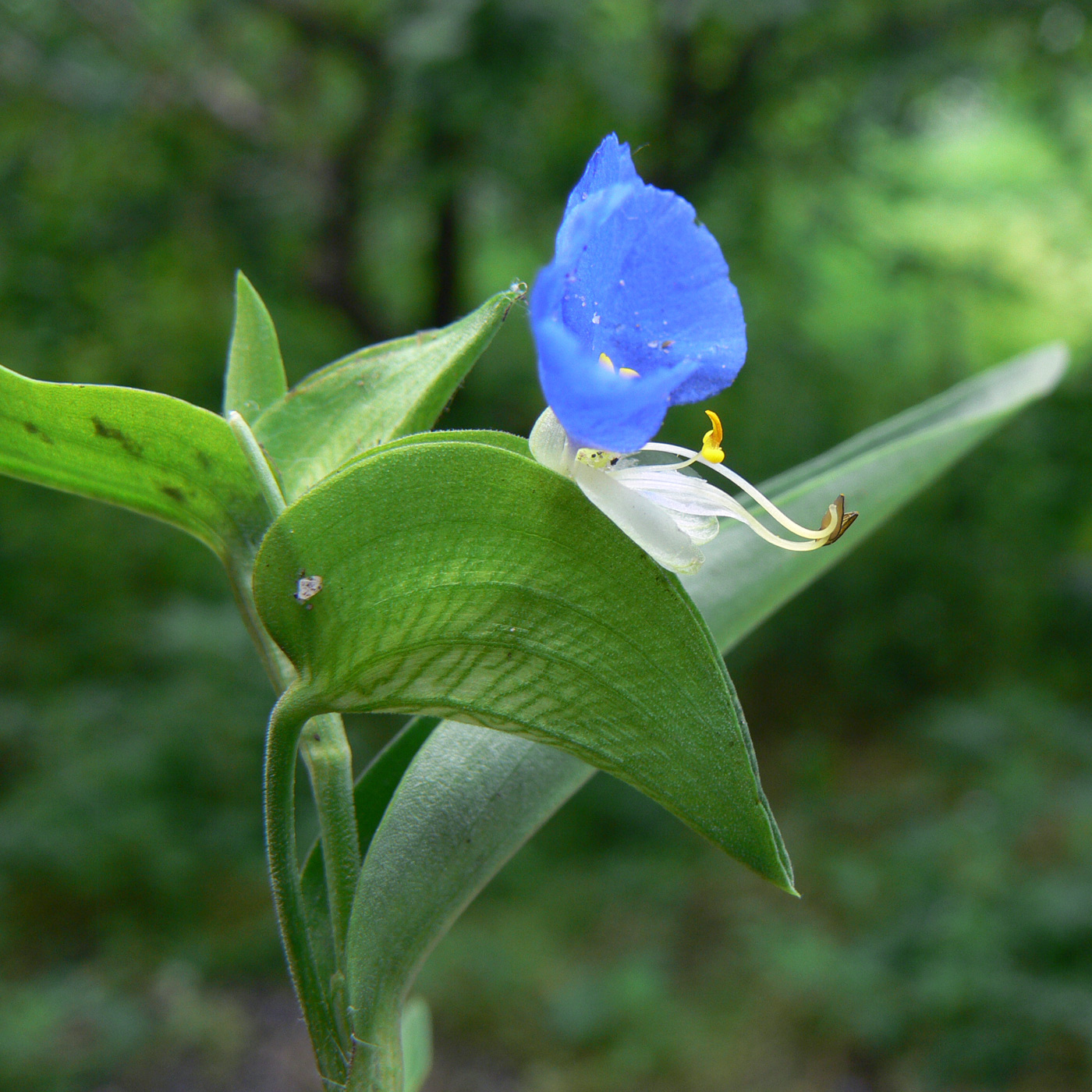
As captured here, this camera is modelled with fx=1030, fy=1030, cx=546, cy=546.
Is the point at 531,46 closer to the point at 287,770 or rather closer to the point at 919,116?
the point at 919,116

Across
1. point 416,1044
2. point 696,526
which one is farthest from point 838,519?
point 416,1044

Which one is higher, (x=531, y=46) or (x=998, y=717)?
(x=531, y=46)

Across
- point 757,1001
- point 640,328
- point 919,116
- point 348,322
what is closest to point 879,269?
point 919,116

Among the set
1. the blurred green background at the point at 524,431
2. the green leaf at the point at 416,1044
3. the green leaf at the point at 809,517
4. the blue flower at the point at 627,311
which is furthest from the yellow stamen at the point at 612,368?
the blurred green background at the point at 524,431

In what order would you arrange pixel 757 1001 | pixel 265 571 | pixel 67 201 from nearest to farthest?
pixel 265 571 → pixel 757 1001 → pixel 67 201

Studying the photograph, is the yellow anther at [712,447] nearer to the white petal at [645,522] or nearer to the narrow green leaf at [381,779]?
the white petal at [645,522]

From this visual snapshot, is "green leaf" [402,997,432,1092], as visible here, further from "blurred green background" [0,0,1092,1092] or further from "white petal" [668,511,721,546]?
"blurred green background" [0,0,1092,1092]

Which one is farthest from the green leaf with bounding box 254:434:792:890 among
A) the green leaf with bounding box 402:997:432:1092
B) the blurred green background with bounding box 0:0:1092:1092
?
the blurred green background with bounding box 0:0:1092:1092
